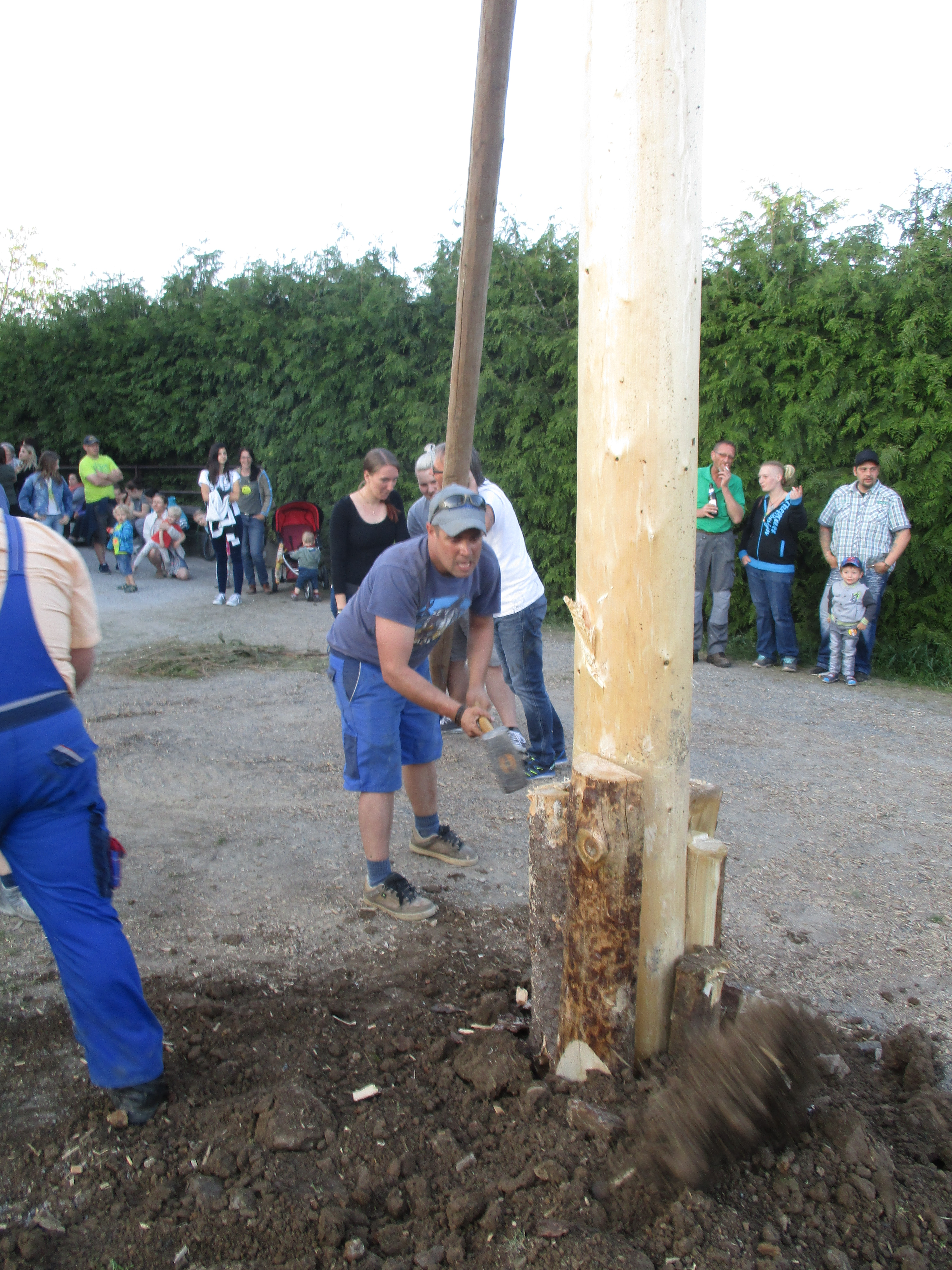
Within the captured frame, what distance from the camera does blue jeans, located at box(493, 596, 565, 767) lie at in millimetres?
5512

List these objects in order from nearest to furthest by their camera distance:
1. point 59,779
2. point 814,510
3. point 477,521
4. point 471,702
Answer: point 59,779, point 477,521, point 471,702, point 814,510

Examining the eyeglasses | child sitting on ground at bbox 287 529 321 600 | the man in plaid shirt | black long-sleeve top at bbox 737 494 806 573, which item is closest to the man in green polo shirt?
black long-sleeve top at bbox 737 494 806 573

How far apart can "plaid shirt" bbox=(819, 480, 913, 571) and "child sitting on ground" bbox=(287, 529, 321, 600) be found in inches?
258

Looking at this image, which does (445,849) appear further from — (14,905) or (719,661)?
(719,661)

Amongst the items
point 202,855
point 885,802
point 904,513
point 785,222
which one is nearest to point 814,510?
point 904,513

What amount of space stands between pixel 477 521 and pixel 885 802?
3.25 metres

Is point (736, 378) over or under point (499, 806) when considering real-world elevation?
over

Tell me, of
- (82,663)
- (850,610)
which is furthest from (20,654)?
(850,610)

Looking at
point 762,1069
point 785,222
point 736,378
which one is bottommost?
point 762,1069

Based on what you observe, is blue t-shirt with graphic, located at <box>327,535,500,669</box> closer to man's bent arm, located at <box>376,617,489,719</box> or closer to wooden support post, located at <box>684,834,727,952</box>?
man's bent arm, located at <box>376,617,489,719</box>

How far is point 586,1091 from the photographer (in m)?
2.51

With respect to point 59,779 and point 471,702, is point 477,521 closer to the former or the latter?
point 471,702

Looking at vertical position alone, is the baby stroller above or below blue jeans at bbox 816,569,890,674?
above

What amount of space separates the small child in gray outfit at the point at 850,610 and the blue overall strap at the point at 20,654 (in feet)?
23.6
